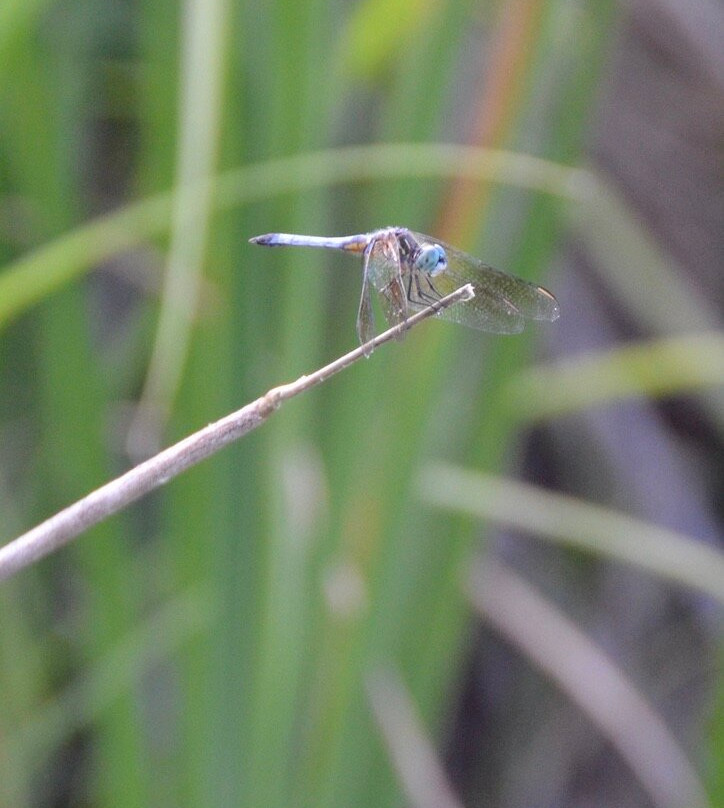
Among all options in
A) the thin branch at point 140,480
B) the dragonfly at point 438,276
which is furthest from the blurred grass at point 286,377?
the thin branch at point 140,480

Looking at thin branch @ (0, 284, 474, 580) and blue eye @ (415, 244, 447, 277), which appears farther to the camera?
blue eye @ (415, 244, 447, 277)

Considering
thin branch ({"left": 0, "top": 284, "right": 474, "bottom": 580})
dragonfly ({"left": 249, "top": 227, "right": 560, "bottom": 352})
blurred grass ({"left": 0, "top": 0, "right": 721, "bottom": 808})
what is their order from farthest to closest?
blurred grass ({"left": 0, "top": 0, "right": 721, "bottom": 808}) → dragonfly ({"left": 249, "top": 227, "right": 560, "bottom": 352}) → thin branch ({"left": 0, "top": 284, "right": 474, "bottom": 580})

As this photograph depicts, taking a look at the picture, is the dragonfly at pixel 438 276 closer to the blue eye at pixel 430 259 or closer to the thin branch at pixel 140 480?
the blue eye at pixel 430 259

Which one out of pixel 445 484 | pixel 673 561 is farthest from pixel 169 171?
pixel 673 561

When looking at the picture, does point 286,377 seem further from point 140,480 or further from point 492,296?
point 140,480

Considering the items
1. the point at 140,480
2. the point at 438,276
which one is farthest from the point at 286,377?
the point at 140,480

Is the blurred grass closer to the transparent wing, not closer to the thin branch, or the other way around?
the transparent wing

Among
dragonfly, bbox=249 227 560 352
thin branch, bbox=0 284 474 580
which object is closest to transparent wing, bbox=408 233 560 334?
dragonfly, bbox=249 227 560 352

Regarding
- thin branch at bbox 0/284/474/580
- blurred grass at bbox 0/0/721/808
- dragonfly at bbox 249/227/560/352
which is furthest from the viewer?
blurred grass at bbox 0/0/721/808

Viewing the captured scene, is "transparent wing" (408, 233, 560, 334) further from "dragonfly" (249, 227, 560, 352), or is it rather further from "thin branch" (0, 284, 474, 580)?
"thin branch" (0, 284, 474, 580)
